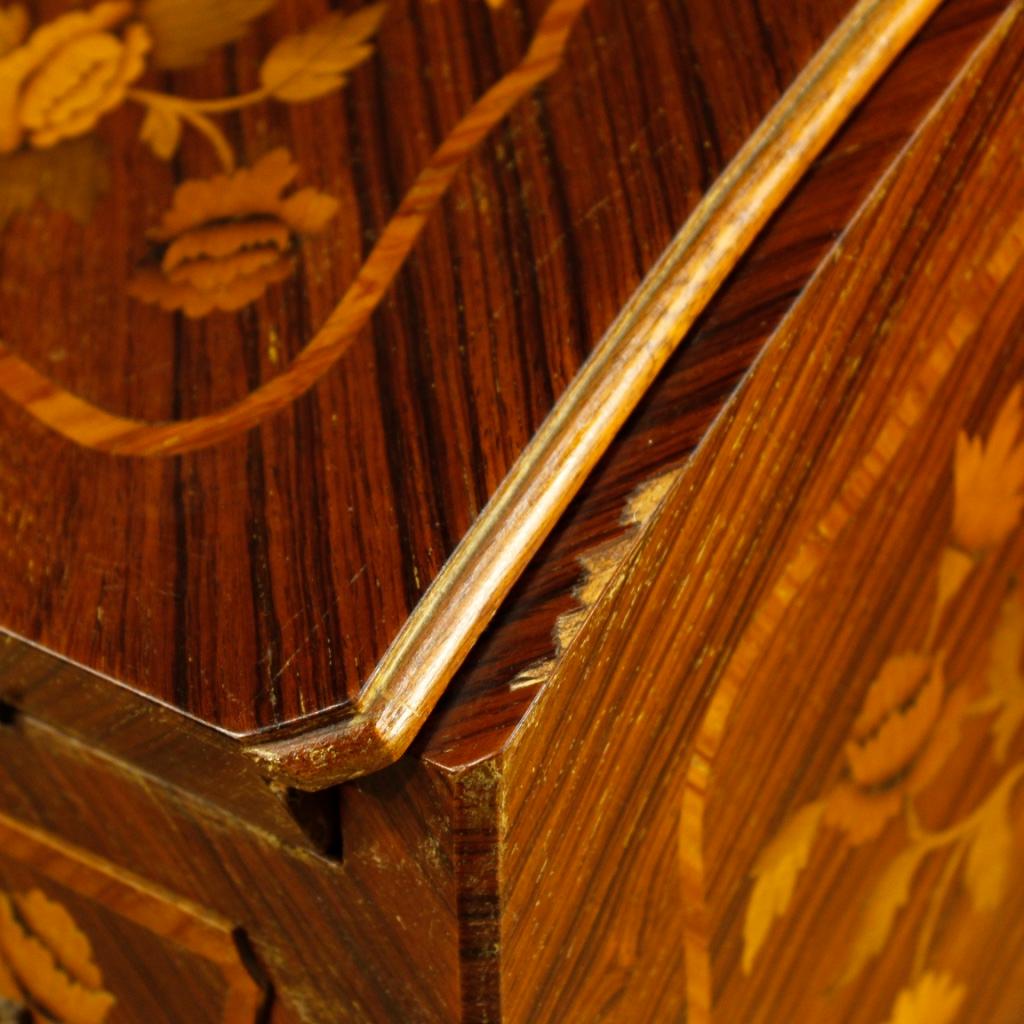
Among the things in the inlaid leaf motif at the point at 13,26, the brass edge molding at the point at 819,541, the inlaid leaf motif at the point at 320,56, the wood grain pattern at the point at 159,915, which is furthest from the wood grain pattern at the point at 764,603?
the inlaid leaf motif at the point at 13,26

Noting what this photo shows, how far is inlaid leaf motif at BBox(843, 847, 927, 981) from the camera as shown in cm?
64

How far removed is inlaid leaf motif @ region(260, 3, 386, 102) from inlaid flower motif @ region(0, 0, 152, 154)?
6 centimetres

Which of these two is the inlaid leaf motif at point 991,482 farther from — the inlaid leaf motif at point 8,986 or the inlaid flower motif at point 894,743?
the inlaid leaf motif at point 8,986

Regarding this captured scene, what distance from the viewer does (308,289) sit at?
482mm

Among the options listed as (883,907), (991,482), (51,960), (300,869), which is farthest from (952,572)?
(51,960)

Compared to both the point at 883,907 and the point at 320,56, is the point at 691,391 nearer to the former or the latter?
the point at 320,56

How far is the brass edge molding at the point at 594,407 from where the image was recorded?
0.37m

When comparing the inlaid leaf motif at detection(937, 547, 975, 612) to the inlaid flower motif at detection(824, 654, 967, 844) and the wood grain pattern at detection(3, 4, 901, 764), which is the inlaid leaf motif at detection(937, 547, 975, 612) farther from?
the wood grain pattern at detection(3, 4, 901, 764)

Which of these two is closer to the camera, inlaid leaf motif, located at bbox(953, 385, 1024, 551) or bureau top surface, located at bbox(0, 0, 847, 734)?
bureau top surface, located at bbox(0, 0, 847, 734)

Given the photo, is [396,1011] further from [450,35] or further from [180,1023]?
[450,35]

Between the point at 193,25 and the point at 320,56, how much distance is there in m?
0.07

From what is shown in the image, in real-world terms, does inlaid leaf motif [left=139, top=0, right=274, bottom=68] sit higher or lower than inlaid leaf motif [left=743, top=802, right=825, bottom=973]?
higher

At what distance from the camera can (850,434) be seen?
Result: 0.46 meters

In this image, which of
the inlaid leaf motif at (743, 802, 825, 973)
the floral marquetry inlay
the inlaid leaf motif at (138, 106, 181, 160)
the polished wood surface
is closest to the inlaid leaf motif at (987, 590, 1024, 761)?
the floral marquetry inlay
